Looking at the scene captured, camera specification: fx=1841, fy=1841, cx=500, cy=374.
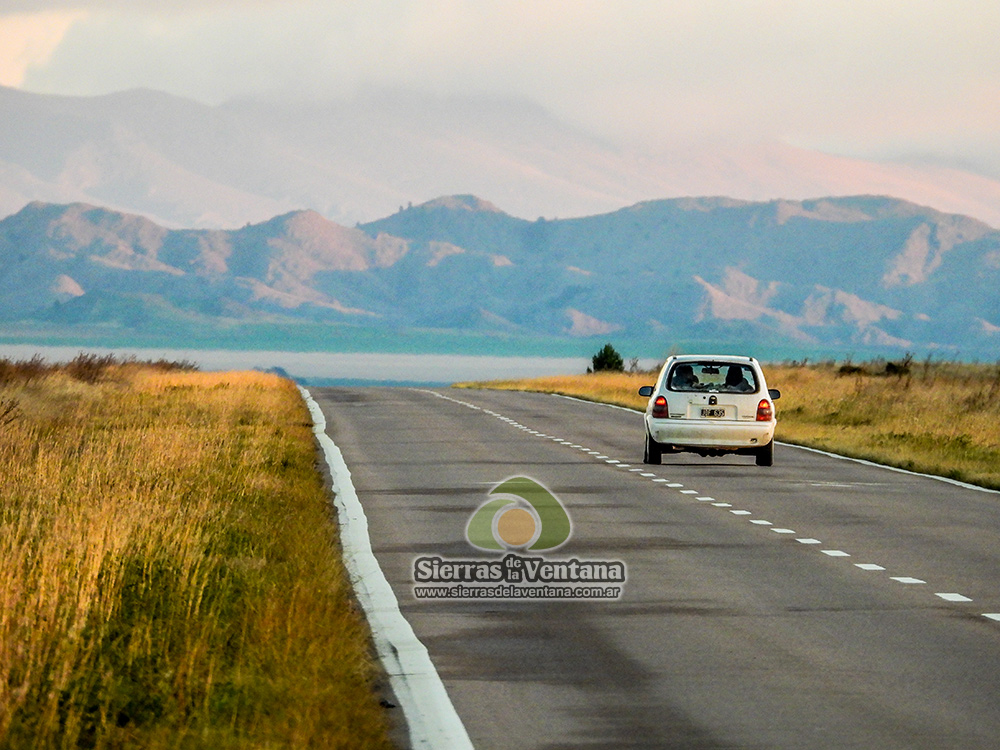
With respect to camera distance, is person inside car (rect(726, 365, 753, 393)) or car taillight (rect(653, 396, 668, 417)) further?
person inside car (rect(726, 365, 753, 393))

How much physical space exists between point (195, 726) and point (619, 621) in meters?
4.15

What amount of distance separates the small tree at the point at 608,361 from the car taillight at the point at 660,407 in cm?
6072

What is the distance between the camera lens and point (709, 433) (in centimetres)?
2602

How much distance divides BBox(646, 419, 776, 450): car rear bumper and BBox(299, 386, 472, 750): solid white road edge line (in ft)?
30.4

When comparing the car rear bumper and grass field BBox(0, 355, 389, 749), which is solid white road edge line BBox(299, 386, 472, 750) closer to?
grass field BBox(0, 355, 389, 749)

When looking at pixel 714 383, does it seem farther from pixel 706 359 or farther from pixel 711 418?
pixel 711 418

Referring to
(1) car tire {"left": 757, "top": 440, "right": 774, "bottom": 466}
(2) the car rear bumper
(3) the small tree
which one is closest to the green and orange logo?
(2) the car rear bumper

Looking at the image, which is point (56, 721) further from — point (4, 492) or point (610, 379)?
point (610, 379)

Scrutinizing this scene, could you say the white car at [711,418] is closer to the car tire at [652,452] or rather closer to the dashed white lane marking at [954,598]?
the car tire at [652,452]

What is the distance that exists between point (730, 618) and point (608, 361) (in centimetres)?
7666

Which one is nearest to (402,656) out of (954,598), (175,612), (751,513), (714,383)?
(175,612)

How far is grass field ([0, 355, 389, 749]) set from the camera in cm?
793

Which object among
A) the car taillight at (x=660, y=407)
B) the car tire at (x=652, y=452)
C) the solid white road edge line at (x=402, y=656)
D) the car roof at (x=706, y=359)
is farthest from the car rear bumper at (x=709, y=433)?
the solid white road edge line at (x=402, y=656)

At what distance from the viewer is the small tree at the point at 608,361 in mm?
87500
